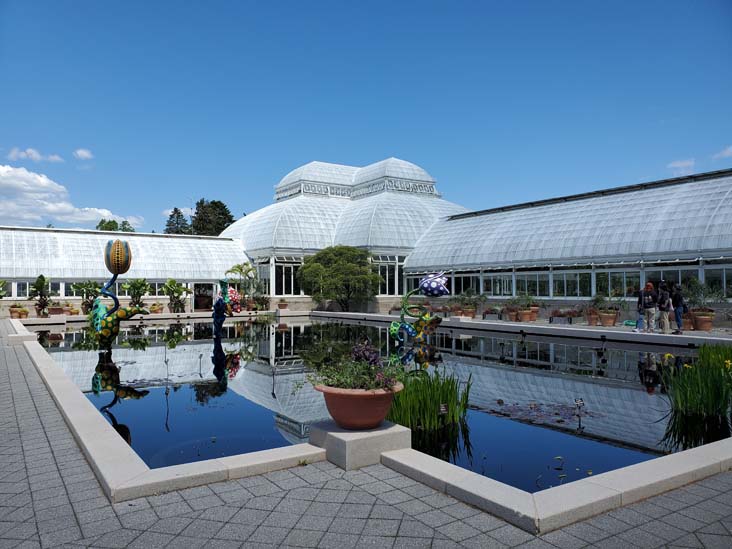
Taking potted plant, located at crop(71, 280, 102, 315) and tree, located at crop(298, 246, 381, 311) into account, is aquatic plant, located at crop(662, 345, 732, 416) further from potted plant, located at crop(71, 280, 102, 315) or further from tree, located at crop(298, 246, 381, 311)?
potted plant, located at crop(71, 280, 102, 315)

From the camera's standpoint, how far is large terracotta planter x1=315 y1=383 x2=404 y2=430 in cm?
677

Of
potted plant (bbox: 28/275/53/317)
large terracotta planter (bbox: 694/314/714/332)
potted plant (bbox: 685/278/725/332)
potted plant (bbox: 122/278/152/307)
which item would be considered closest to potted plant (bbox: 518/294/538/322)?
potted plant (bbox: 685/278/725/332)

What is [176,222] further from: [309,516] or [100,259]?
[309,516]

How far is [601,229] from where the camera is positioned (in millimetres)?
32969

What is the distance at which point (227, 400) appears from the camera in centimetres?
1151

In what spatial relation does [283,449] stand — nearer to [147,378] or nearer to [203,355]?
[147,378]

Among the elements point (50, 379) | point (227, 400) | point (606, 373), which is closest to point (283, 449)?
point (227, 400)

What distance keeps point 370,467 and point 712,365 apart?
23.7 feet

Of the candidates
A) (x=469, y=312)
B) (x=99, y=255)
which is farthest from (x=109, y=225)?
(x=469, y=312)

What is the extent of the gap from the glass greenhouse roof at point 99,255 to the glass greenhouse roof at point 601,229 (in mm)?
16659

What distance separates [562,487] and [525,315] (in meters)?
26.1

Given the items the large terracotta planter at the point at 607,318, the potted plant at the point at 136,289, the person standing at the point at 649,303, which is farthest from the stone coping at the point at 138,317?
the person standing at the point at 649,303

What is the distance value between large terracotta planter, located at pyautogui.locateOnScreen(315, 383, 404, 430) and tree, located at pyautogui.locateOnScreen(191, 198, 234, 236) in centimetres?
7674

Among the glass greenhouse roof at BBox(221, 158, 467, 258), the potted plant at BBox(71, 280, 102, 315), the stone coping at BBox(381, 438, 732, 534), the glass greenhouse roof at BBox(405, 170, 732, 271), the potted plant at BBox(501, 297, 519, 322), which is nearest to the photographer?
the stone coping at BBox(381, 438, 732, 534)
